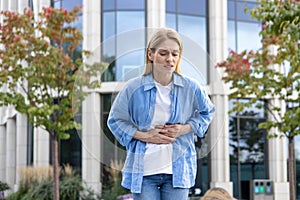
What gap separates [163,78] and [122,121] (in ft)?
1.09

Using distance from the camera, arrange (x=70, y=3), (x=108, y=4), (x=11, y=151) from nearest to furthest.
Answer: (x=108, y=4), (x=70, y=3), (x=11, y=151)

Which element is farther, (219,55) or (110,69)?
(219,55)

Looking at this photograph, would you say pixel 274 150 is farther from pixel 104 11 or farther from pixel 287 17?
pixel 287 17

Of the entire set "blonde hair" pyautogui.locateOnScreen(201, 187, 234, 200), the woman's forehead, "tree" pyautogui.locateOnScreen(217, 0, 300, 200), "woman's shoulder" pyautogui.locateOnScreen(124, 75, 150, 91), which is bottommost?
"blonde hair" pyautogui.locateOnScreen(201, 187, 234, 200)

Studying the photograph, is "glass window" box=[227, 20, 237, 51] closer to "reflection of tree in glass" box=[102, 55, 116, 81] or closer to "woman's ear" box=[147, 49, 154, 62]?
"reflection of tree in glass" box=[102, 55, 116, 81]

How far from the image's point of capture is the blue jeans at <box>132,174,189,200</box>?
3471 millimetres

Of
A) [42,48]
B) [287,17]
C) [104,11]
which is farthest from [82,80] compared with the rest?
[104,11]

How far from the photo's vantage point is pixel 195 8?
23.8 meters

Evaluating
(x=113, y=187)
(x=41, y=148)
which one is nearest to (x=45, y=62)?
(x=113, y=187)

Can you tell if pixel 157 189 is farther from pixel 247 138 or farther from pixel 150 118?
pixel 247 138

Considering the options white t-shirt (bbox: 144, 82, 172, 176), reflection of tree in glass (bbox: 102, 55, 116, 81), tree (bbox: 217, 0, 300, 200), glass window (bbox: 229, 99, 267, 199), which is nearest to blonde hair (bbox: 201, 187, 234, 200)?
reflection of tree in glass (bbox: 102, 55, 116, 81)

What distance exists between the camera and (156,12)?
75.0 feet

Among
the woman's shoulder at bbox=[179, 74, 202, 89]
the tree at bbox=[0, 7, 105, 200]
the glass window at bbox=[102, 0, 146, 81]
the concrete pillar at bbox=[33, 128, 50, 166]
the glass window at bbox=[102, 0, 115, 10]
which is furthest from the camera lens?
the concrete pillar at bbox=[33, 128, 50, 166]

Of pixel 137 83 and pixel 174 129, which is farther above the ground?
pixel 137 83
